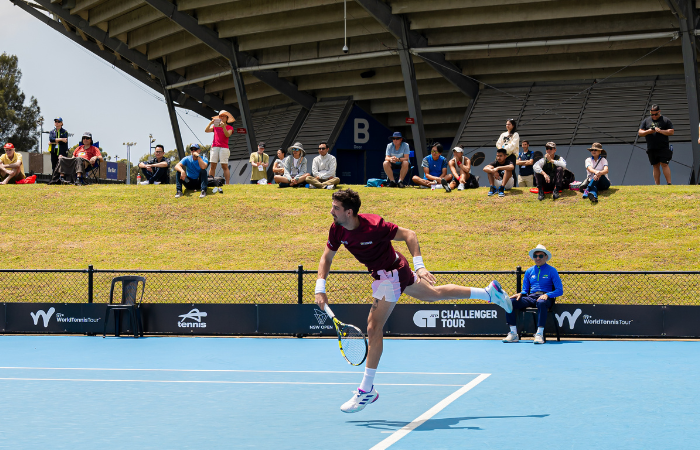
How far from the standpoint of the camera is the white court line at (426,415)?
219 inches

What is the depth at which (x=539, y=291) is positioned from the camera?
12430mm

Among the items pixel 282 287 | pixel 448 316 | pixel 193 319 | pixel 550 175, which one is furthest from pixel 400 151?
pixel 193 319

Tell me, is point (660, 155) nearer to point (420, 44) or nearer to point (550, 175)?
point (550, 175)

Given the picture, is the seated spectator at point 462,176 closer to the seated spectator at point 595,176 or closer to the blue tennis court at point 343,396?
the seated spectator at point 595,176

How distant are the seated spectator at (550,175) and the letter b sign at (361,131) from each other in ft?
55.6

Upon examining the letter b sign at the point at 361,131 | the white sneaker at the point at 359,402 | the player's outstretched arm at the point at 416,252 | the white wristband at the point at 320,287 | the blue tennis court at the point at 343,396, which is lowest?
the blue tennis court at the point at 343,396

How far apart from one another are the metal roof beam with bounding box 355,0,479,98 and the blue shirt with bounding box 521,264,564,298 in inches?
638

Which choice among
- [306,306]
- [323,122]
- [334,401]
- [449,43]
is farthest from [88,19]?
[334,401]

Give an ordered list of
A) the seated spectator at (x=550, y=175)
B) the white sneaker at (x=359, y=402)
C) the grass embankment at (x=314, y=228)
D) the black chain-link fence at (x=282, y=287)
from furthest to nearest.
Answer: the seated spectator at (x=550, y=175) → the grass embankment at (x=314, y=228) → the black chain-link fence at (x=282, y=287) → the white sneaker at (x=359, y=402)

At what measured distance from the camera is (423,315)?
1299cm

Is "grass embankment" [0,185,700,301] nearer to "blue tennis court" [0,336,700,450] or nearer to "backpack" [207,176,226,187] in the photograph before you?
"backpack" [207,176,226,187]

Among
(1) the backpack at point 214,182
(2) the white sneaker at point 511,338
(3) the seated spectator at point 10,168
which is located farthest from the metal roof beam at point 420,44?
(2) the white sneaker at point 511,338

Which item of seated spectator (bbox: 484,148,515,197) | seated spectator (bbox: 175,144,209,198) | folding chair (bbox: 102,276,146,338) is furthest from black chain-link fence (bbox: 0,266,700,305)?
seated spectator (bbox: 175,144,209,198)

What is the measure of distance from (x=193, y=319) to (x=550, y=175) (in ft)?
33.5
